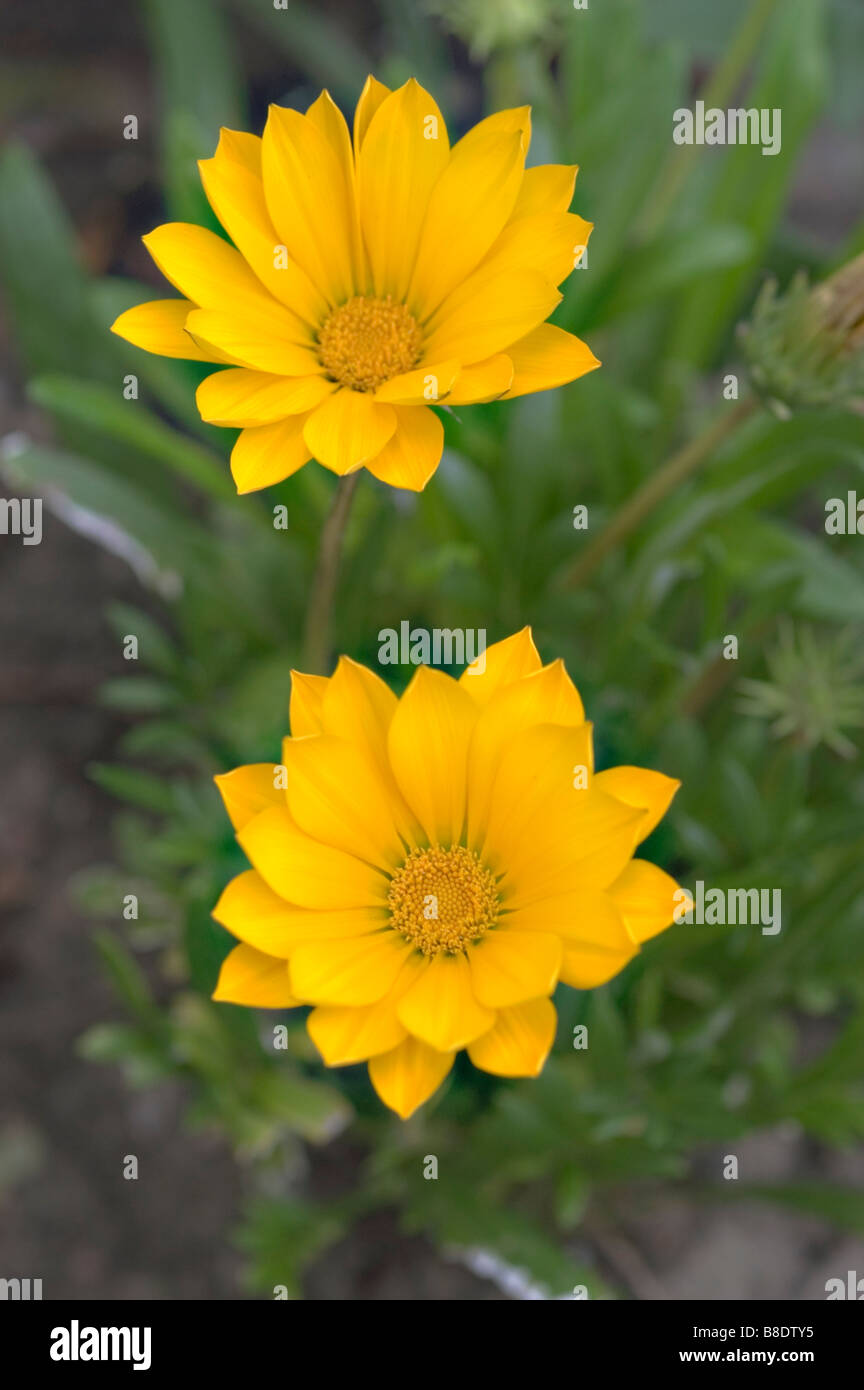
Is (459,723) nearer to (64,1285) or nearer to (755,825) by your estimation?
(755,825)

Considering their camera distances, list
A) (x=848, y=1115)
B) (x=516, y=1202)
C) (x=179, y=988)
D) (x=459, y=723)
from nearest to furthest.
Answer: (x=459, y=723) → (x=848, y=1115) → (x=516, y=1202) → (x=179, y=988)

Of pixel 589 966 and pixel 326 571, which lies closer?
pixel 589 966

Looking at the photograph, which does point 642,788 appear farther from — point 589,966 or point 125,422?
point 125,422

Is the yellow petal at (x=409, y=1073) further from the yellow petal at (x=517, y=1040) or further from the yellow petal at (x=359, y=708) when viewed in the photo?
the yellow petal at (x=359, y=708)

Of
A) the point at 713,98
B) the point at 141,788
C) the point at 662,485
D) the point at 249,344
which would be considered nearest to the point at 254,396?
the point at 249,344
